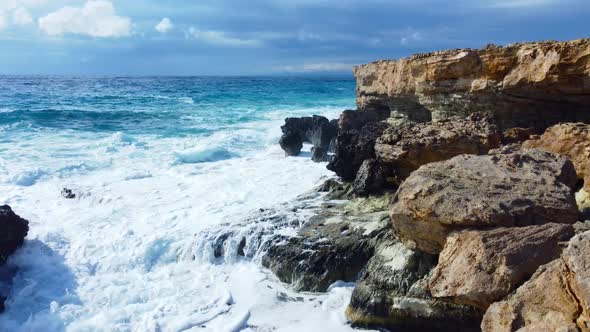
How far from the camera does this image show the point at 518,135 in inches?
337

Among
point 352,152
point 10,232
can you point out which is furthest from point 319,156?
point 10,232

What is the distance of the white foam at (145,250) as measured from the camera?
20.4ft

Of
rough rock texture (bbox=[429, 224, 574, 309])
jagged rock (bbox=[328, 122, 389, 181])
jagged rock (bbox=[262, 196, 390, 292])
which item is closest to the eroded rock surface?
jagged rock (bbox=[328, 122, 389, 181])

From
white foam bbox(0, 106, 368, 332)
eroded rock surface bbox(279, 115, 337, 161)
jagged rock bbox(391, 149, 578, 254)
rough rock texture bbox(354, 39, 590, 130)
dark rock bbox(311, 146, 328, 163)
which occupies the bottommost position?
white foam bbox(0, 106, 368, 332)

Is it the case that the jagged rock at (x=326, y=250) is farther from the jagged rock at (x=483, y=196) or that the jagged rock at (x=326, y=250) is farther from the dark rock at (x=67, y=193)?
the dark rock at (x=67, y=193)

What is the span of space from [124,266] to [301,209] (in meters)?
3.15

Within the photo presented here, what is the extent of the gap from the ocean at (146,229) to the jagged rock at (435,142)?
241 cm

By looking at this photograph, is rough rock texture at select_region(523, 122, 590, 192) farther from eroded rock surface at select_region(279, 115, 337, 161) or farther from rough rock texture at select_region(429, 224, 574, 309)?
eroded rock surface at select_region(279, 115, 337, 161)

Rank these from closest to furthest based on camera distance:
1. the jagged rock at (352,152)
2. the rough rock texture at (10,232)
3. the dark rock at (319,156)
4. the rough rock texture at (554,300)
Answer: the rough rock texture at (554,300) < the rough rock texture at (10,232) < the jagged rock at (352,152) < the dark rock at (319,156)

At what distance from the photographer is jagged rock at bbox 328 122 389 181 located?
32.5 ft

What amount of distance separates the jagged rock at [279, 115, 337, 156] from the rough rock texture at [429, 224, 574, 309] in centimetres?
1154

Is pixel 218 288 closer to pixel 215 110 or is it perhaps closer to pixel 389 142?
pixel 389 142

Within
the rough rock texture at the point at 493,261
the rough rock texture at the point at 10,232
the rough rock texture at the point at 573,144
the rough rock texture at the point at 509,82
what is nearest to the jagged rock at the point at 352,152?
the rough rock texture at the point at 509,82

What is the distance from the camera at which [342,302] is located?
6.16 m
